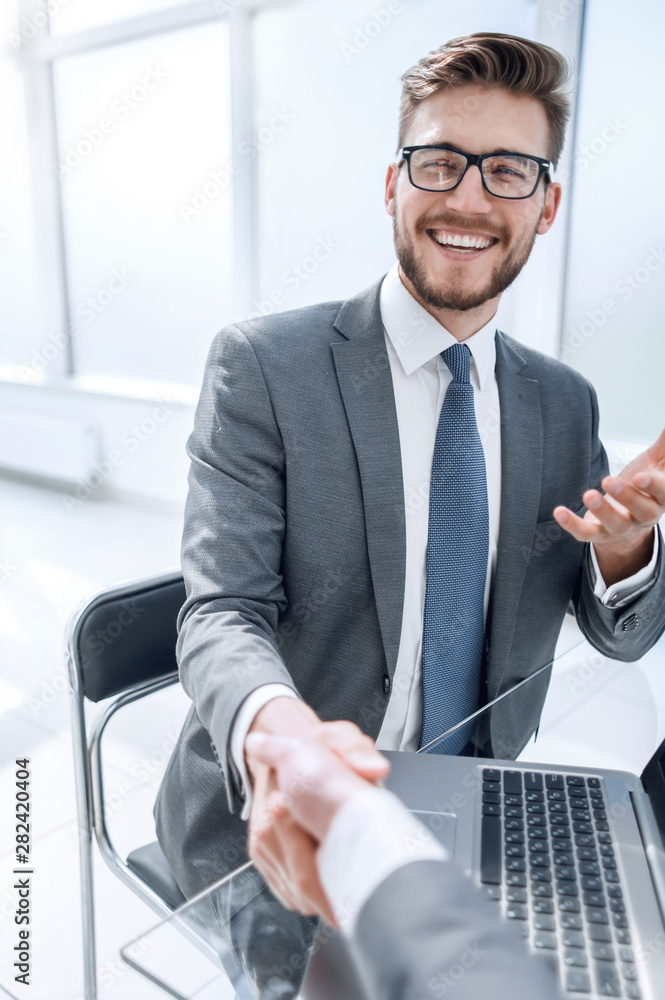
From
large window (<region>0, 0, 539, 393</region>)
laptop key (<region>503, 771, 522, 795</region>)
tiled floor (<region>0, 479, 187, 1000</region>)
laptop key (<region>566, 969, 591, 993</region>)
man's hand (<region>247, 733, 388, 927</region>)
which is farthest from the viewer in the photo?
large window (<region>0, 0, 539, 393</region>)

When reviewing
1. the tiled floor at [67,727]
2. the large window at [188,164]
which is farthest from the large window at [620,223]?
the tiled floor at [67,727]

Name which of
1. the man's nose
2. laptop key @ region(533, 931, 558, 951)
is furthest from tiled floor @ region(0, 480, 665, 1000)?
the man's nose

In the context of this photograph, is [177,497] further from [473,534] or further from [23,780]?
[473,534]

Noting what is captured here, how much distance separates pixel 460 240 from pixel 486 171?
0.10 m

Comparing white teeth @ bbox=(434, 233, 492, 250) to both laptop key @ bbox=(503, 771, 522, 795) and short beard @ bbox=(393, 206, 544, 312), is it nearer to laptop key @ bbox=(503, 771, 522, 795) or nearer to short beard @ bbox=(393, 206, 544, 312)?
short beard @ bbox=(393, 206, 544, 312)

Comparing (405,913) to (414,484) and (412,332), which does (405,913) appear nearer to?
(414,484)

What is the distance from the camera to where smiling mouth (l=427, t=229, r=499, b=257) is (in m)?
1.13

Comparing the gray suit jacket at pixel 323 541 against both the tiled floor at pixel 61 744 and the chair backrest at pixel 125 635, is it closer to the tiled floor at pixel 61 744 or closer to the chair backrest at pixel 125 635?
the chair backrest at pixel 125 635

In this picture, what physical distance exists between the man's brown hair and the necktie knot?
37 centimetres

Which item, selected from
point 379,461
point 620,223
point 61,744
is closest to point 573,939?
point 379,461

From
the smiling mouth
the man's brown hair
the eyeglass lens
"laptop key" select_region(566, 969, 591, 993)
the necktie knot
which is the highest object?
the man's brown hair

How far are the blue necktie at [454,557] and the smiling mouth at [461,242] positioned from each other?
14 cm

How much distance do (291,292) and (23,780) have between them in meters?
2.58

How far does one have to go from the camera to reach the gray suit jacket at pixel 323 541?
1031mm
